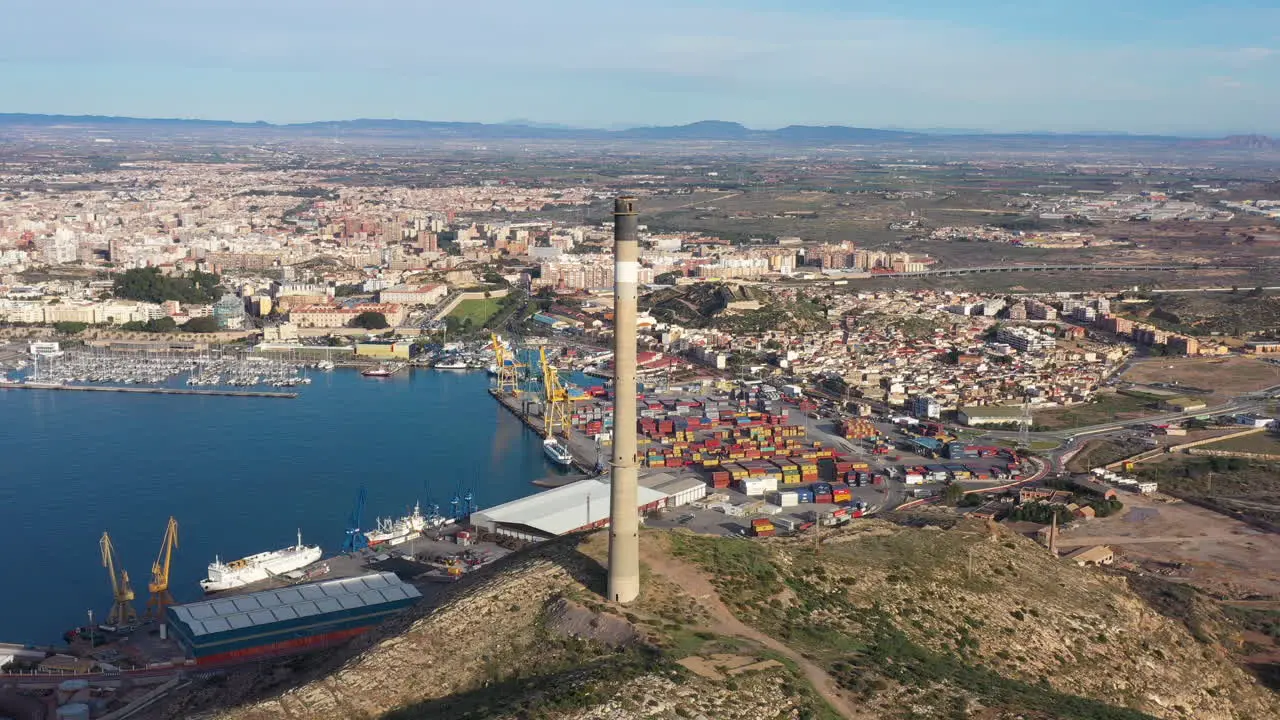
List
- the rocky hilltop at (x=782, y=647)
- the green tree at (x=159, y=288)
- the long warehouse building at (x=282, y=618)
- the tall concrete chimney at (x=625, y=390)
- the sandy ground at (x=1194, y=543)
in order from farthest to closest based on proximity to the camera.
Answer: the green tree at (x=159, y=288) → the sandy ground at (x=1194, y=543) → the long warehouse building at (x=282, y=618) → the tall concrete chimney at (x=625, y=390) → the rocky hilltop at (x=782, y=647)

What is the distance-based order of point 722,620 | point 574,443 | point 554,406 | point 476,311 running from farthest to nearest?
1. point 476,311
2. point 554,406
3. point 574,443
4. point 722,620

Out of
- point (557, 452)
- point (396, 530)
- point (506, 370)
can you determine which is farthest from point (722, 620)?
point (506, 370)

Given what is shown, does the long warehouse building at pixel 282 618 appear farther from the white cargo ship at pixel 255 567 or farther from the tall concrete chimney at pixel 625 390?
the tall concrete chimney at pixel 625 390

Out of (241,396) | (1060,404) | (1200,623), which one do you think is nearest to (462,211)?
(241,396)

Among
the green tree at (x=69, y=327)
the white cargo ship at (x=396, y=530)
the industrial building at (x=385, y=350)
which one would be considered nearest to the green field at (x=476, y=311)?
the industrial building at (x=385, y=350)

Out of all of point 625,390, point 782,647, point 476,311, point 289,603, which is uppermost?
point 625,390

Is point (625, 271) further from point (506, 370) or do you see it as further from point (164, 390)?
point (164, 390)
